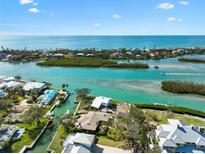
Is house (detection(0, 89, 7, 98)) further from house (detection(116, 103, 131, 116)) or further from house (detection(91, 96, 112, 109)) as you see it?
house (detection(116, 103, 131, 116))

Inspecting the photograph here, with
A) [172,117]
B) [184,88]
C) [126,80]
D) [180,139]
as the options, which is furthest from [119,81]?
[180,139]

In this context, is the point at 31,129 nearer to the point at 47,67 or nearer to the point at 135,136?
the point at 135,136

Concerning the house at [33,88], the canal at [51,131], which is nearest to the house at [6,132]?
the canal at [51,131]

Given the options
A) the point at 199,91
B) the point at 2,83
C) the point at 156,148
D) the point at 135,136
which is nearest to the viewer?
the point at 156,148

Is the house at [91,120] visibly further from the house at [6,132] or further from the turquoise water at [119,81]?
the house at [6,132]

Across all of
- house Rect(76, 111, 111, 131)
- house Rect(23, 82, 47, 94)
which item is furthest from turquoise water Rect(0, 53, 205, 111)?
house Rect(76, 111, 111, 131)

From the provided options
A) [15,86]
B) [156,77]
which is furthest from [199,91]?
[15,86]
